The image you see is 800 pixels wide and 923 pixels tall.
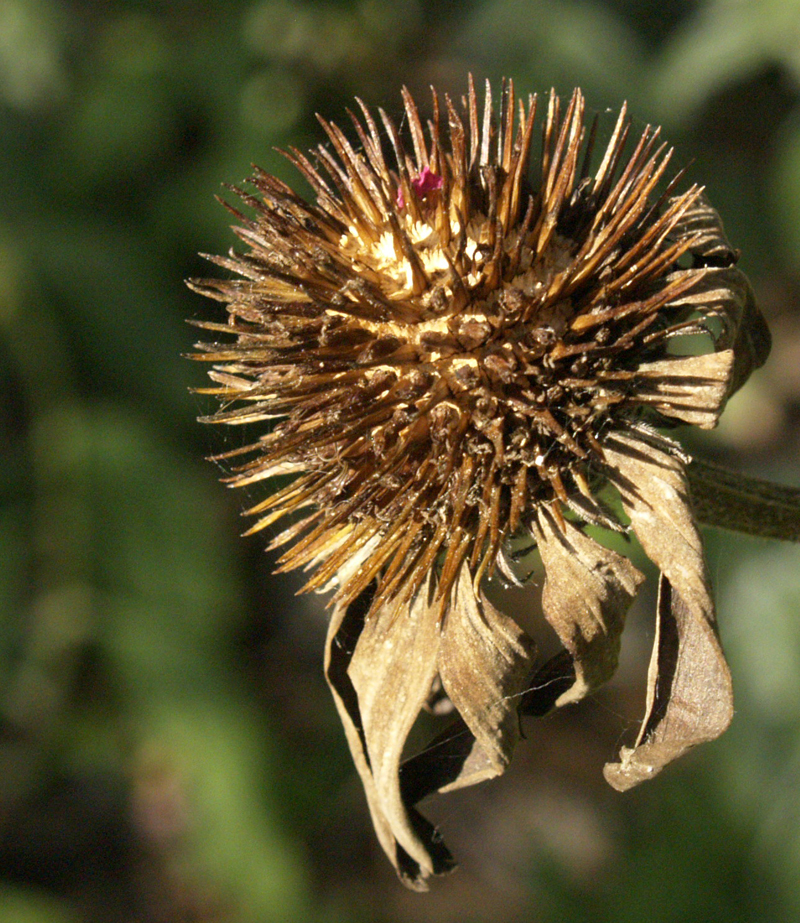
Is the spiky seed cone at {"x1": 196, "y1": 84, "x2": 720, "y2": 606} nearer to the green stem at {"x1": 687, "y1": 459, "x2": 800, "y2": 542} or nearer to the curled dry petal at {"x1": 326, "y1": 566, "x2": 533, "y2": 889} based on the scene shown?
the curled dry petal at {"x1": 326, "y1": 566, "x2": 533, "y2": 889}

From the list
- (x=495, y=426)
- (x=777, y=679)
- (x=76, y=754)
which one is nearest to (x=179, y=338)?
(x=76, y=754)

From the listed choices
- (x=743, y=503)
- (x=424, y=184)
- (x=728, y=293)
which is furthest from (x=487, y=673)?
(x=424, y=184)

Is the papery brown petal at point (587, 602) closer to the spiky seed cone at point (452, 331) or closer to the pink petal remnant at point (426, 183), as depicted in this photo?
the spiky seed cone at point (452, 331)

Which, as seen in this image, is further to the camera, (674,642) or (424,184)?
(424,184)

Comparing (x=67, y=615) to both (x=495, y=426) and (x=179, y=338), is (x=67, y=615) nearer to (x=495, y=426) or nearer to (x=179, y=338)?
(x=179, y=338)

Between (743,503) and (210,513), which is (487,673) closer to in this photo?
(743,503)
